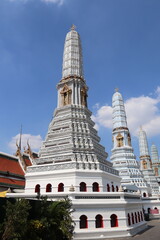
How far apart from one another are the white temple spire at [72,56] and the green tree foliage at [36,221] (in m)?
18.4

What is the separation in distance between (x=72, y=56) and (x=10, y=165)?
16749mm

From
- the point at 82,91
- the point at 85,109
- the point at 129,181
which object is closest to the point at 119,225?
the point at 85,109

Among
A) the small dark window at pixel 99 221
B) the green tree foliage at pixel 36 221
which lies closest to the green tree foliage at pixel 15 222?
the green tree foliage at pixel 36 221

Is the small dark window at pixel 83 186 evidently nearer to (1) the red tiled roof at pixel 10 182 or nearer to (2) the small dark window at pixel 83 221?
(2) the small dark window at pixel 83 221

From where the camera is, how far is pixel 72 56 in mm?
28859

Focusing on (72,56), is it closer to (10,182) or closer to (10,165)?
(10,165)

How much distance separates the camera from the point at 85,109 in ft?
80.9

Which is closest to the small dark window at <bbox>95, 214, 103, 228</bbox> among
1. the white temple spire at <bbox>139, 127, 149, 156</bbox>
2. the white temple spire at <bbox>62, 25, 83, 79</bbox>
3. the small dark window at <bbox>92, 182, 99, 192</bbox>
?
the small dark window at <bbox>92, 182, 99, 192</bbox>

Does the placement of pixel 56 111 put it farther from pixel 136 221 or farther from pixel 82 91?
pixel 136 221

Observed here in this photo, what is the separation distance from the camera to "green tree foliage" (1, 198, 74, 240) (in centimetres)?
912

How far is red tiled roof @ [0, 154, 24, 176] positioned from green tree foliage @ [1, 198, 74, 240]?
13.3 metres

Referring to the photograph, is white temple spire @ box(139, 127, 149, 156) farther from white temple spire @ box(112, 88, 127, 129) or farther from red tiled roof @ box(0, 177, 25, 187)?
red tiled roof @ box(0, 177, 25, 187)

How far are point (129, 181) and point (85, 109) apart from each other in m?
18.2

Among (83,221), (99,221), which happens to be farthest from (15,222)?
(99,221)
